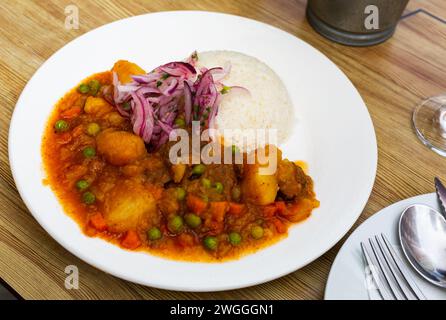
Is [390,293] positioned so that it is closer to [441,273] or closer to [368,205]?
[441,273]

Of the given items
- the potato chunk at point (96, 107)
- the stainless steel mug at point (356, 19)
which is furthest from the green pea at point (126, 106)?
the stainless steel mug at point (356, 19)

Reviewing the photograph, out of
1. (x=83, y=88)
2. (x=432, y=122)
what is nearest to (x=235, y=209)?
(x=83, y=88)

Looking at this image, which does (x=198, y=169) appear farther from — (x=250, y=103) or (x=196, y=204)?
(x=250, y=103)

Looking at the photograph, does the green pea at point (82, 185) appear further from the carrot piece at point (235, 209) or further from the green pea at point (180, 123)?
the carrot piece at point (235, 209)

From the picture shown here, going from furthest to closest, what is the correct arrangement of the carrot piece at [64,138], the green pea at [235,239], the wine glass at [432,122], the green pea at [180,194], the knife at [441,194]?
the wine glass at [432,122], the carrot piece at [64,138], the knife at [441,194], the green pea at [180,194], the green pea at [235,239]

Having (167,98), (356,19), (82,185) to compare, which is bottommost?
(82,185)

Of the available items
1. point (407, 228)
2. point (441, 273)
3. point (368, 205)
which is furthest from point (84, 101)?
point (441, 273)
